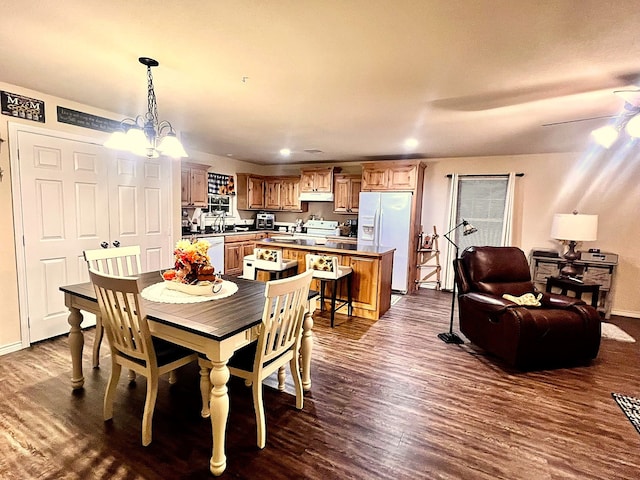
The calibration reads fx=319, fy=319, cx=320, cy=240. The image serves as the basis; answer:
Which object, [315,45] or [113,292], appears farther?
[315,45]

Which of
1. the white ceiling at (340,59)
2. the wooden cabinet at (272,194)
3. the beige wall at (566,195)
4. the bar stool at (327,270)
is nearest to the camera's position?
the white ceiling at (340,59)

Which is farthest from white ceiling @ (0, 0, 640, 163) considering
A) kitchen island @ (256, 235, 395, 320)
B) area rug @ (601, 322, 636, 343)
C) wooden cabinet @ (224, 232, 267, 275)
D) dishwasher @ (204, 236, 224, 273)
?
wooden cabinet @ (224, 232, 267, 275)

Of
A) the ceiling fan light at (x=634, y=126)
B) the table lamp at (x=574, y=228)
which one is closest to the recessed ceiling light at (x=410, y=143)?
the table lamp at (x=574, y=228)

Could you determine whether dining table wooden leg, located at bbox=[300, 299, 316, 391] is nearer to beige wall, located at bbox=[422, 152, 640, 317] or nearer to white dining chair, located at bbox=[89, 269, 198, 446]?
white dining chair, located at bbox=[89, 269, 198, 446]

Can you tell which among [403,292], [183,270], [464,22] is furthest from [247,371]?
[403,292]

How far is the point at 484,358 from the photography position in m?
3.16

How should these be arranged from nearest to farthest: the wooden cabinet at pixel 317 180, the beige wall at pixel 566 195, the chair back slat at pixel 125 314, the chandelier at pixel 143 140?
the chair back slat at pixel 125 314 → the chandelier at pixel 143 140 → the beige wall at pixel 566 195 → the wooden cabinet at pixel 317 180

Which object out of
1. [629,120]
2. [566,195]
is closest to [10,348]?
[629,120]

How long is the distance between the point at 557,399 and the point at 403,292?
10.1 feet

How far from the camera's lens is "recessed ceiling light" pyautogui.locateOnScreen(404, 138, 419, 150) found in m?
4.38

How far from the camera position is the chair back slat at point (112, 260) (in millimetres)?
2648

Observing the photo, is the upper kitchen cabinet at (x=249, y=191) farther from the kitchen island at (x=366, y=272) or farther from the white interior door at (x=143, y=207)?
the kitchen island at (x=366, y=272)

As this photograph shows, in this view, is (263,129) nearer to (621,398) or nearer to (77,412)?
(77,412)

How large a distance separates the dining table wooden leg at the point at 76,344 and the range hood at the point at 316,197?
4.80 metres
